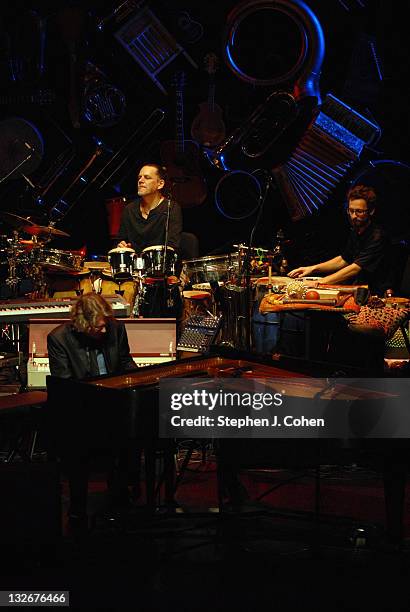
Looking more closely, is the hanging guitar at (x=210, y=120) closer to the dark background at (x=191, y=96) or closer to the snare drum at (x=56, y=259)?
the dark background at (x=191, y=96)

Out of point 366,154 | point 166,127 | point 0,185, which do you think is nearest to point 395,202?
point 366,154

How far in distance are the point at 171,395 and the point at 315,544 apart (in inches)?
44.2

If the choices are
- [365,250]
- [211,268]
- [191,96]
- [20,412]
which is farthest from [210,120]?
[20,412]

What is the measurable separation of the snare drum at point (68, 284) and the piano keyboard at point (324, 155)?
81.1 inches

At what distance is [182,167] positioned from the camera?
834 centimetres

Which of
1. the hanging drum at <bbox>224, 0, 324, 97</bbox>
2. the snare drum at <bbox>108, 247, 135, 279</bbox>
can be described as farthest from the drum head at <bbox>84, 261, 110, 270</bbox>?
the hanging drum at <bbox>224, 0, 324, 97</bbox>

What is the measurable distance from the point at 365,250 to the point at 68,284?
9.48ft

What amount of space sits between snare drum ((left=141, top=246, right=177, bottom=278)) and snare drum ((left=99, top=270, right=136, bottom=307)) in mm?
413

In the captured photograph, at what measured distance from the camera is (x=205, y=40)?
836cm

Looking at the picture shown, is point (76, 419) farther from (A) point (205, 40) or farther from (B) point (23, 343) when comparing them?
(A) point (205, 40)

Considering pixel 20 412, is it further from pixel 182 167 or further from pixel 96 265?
pixel 182 167

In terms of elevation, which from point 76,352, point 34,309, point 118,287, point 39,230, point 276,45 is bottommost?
point 76,352

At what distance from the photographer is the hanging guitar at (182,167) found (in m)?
8.30

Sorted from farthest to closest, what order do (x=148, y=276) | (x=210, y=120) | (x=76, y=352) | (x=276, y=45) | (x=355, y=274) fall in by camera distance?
(x=210, y=120) → (x=276, y=45) → (x=148, y=276) → (x=355, y=274) → (x=76, y=352)
